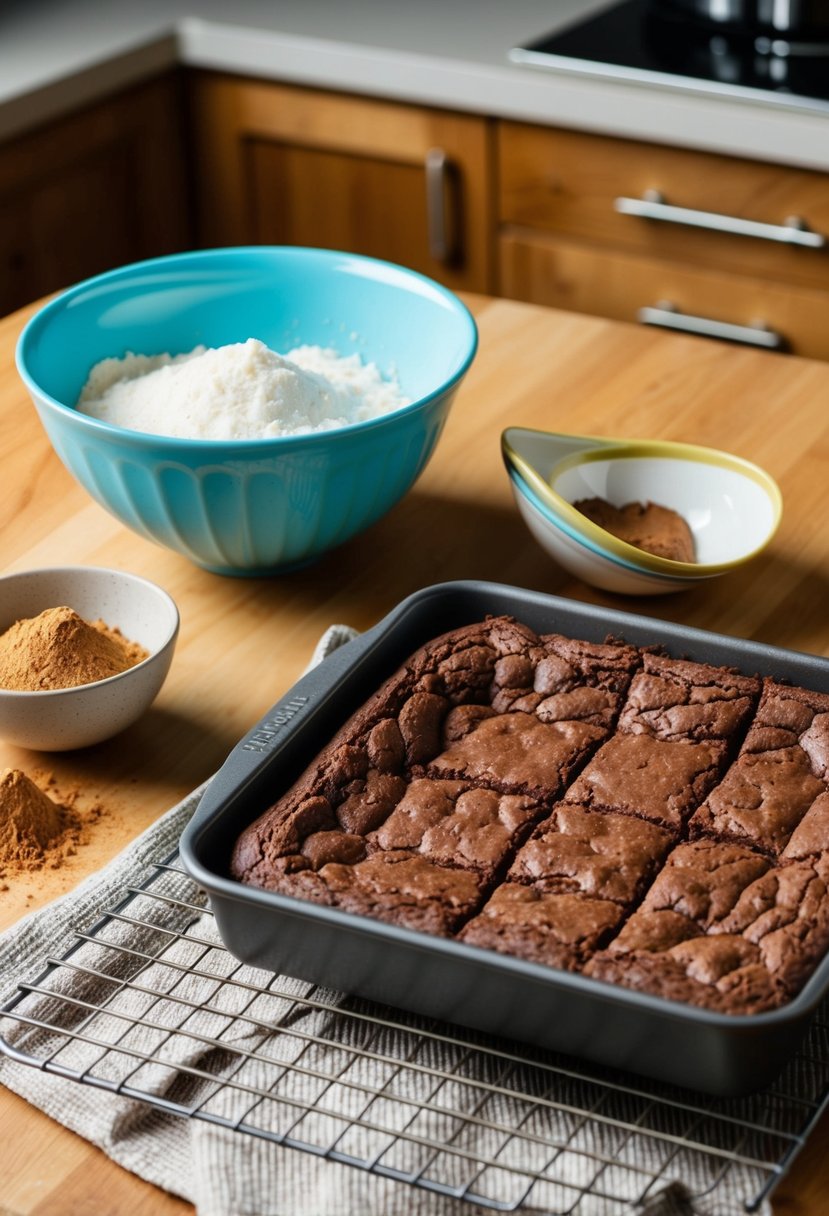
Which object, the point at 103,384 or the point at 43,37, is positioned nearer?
the point at 103,384

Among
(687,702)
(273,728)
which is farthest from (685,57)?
(273,728)

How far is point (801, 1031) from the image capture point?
857mm

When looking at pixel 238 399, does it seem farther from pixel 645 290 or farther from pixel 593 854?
pixel 645 290

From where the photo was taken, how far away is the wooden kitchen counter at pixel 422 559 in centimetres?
93

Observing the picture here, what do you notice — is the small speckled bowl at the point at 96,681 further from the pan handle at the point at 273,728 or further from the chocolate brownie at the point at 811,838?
the chocolate brownie at the point at 811,838

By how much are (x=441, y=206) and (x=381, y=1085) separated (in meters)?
1.92

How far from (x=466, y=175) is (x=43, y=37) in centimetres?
77

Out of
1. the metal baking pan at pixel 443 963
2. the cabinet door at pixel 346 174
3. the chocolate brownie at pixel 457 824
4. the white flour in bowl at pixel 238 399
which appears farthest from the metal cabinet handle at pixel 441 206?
the chocolate brownie at pixel 457 824

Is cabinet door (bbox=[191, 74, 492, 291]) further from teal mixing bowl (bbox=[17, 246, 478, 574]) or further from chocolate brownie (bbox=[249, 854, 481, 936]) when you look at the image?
chocolate brownie (bbox=[249, 854, 481, 936])

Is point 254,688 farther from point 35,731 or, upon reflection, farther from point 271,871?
point 271,871

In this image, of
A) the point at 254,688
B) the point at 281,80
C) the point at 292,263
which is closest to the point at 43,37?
the point at 281,80

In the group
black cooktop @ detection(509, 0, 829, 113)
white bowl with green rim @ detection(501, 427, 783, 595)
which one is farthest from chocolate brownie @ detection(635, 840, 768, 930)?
black cooktop @ detection(509, 0, 829, 113)

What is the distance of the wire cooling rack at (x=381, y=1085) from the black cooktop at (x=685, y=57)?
168 centimetres

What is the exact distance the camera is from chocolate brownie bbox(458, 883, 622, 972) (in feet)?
2.93
